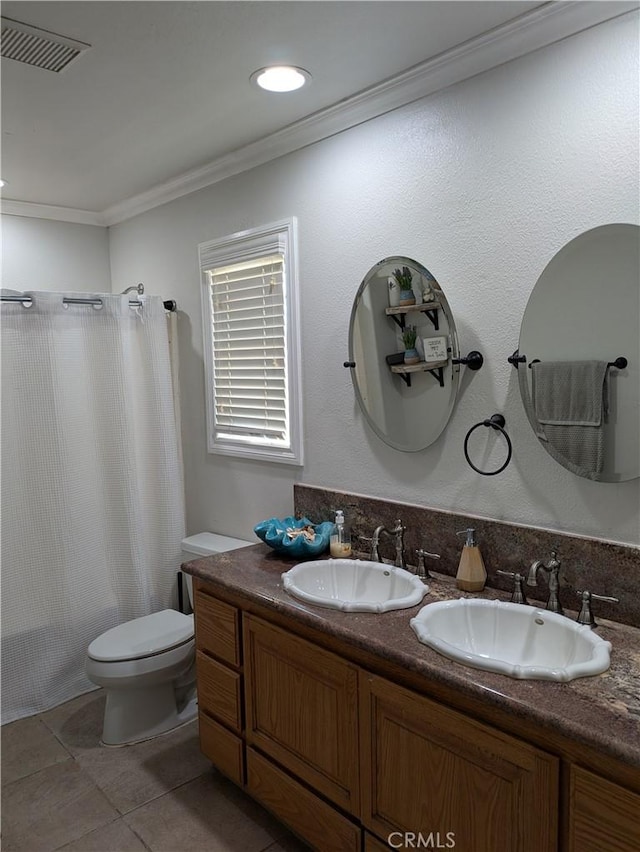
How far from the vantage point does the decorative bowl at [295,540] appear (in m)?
2.33

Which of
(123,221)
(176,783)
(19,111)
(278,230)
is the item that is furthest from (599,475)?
(123,221)

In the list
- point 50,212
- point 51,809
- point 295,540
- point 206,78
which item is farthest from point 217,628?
point 50,212

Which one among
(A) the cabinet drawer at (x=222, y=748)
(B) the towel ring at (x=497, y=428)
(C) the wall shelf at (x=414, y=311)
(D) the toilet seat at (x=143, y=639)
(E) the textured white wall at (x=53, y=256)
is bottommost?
(A) the cabinet drawer at (x=222, y=748)

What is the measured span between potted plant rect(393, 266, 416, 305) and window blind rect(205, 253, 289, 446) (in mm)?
647

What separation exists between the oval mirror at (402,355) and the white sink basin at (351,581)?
17.2 inches

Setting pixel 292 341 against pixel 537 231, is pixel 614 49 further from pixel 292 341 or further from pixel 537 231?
pixel 292 341

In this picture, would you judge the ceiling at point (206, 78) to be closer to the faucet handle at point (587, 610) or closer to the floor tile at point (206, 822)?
the faucet handle at point (587, 610)

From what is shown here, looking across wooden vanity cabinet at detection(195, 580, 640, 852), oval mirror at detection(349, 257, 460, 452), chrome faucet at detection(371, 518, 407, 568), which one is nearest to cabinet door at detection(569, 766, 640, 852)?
wooden vanity cabinet at detection(195, 580, 640, 852)

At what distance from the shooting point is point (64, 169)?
9.52 feet

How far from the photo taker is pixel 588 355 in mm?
1745

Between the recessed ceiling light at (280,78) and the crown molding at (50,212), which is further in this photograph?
the crown molding at (50,212)

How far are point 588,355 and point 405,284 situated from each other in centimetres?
69

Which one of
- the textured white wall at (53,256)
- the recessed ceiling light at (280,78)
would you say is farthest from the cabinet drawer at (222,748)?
the textured white wall at (53,256)

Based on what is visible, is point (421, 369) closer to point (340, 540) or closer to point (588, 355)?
point (588, 355)
